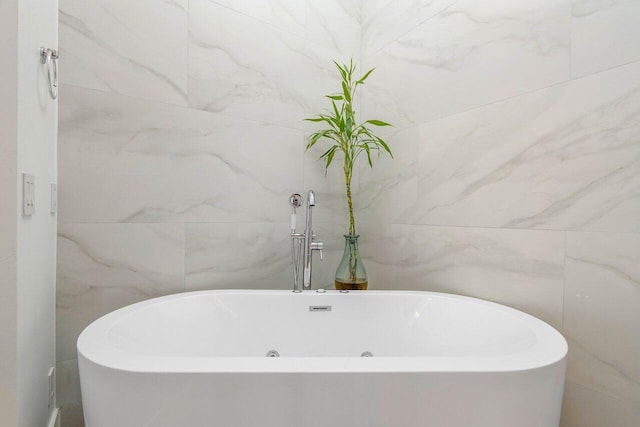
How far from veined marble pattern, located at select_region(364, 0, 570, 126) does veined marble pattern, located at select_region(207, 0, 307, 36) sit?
46 centimetres

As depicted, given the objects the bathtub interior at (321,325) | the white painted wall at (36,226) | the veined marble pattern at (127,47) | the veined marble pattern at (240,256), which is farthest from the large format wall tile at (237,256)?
the veined marble pattern at (127,47)

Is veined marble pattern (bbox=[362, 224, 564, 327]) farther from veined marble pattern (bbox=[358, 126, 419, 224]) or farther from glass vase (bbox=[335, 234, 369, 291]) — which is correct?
glass vase (bbox=[335, 234, 369, 291])

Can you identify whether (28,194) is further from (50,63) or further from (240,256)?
(240,256)

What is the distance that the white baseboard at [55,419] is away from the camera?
1173 millimetres

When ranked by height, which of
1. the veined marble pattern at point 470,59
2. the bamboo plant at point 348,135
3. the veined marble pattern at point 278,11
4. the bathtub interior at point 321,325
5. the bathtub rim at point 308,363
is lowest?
the bathtub interior at point 321,325

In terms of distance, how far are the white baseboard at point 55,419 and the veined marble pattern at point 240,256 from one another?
607 mm

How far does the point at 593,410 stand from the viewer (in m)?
1.09

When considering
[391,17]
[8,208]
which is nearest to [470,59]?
[391,17]

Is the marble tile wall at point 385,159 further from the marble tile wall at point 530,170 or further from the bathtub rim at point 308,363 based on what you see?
the bathtub rim at point 308,363

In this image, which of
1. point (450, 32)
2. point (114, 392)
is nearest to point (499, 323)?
point (114, 392)

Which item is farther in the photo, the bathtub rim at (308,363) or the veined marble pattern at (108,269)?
the veined marble pattern at (108,269)

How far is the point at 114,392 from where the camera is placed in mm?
689

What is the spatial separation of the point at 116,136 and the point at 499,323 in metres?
1.59

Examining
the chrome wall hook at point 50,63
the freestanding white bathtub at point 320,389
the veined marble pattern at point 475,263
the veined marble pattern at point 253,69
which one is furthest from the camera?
the veined marble pattern at point 253,69
